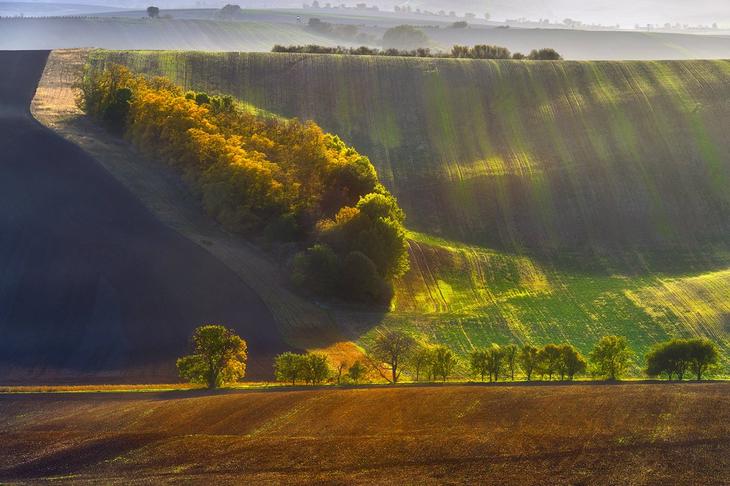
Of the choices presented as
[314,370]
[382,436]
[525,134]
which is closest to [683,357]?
[314,370]

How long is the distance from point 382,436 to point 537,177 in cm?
6222

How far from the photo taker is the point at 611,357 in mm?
44125

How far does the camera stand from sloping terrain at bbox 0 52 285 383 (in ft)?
159

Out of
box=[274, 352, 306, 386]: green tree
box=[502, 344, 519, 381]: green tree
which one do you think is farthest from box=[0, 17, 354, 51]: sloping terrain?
box=[502, 344, 519, 381]: green tree

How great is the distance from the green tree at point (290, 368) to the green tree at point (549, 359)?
13128mm

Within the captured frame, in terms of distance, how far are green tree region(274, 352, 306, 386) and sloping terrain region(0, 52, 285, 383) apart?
4.52 meters

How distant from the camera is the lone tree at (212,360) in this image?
42.4 m

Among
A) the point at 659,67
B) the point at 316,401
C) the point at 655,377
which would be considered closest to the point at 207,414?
the point at 316,401

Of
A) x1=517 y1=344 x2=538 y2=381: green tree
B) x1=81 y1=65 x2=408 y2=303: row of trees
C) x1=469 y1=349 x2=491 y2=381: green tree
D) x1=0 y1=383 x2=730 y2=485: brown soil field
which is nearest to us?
x1=0 y1=383 x2=730 y2=485: brown soil field

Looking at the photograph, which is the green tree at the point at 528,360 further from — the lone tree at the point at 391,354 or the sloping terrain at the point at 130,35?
the sloping terrain at the point at 130,35

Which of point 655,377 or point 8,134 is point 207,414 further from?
point 8,134

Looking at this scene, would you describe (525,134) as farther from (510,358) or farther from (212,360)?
(212,360)

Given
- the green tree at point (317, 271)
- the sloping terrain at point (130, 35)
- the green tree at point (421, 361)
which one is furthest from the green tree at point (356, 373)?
the sloping terrain at point (130, 35)

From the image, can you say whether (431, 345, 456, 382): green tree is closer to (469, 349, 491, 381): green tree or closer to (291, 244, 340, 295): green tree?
(469, 349, 491, 381): green tree
